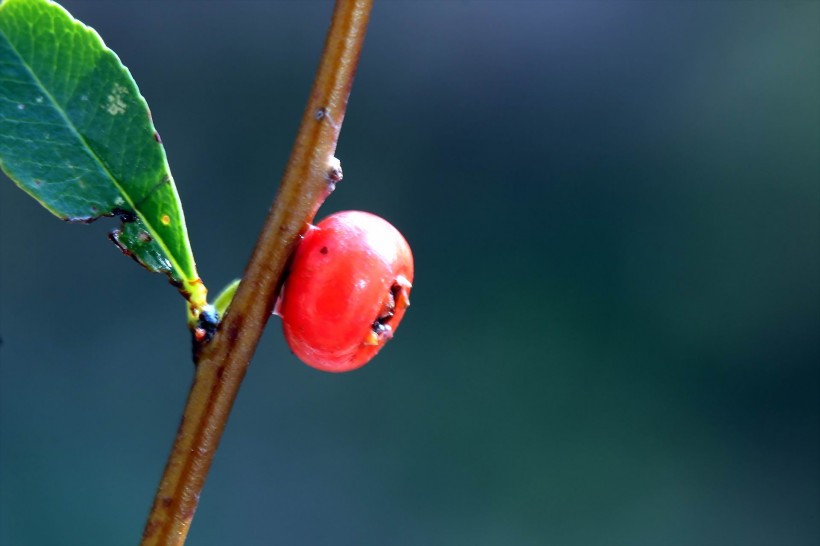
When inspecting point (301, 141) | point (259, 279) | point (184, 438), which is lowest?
point (184, 438)

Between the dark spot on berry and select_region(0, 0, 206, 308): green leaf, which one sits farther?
the dark spot on berry

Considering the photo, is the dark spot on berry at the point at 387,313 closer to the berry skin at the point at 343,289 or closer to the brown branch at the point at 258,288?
the berry skin at the point at 343,289

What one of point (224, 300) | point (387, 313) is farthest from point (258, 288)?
point (387, 313)

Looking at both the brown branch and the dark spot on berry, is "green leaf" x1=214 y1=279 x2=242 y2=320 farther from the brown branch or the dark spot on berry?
the dark spot on berry

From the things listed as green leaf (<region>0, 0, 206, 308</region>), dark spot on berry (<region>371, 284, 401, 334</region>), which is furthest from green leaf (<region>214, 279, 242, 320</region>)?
dark spot on berry (<region>371, 284, 401, 334</region>)

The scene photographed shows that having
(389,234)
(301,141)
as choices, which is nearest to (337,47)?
(301,141)

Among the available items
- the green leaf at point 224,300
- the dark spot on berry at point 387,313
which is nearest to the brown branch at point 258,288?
the green leaf at point 224,300

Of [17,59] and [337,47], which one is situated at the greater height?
[337,47]

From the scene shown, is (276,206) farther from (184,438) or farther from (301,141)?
(184,438)
